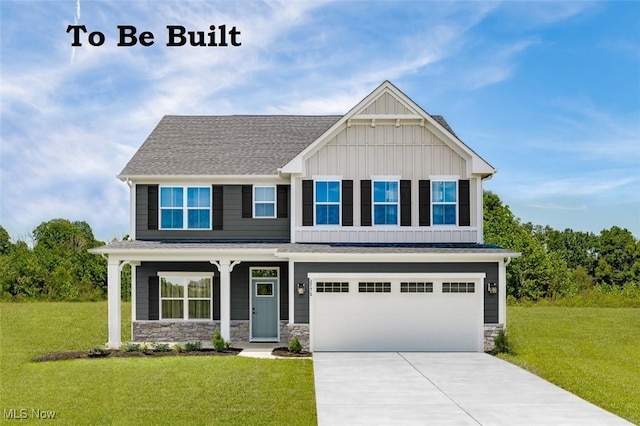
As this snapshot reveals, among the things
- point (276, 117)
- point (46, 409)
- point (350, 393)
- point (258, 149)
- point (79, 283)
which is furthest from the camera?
point (79, 283)

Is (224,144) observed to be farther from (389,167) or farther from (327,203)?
(389,167)

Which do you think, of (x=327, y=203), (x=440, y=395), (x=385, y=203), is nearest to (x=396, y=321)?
(x=385, y=203)

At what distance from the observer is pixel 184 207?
21.3 m

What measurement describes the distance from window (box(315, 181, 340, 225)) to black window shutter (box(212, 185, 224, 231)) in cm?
309

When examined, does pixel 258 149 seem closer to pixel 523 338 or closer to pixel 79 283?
pixel 523 338

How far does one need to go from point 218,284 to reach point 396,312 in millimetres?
5769

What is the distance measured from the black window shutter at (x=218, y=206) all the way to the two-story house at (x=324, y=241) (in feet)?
0.10

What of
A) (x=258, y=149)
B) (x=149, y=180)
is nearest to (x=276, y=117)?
(x=258, y=149)

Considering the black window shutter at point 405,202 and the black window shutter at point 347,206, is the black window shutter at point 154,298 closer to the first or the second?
the black window shutter at point 347,206

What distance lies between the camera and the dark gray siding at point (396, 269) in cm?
1875

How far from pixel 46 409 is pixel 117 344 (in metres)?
7.43

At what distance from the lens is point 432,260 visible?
1878cm

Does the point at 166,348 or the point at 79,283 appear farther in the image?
the point at 79,283

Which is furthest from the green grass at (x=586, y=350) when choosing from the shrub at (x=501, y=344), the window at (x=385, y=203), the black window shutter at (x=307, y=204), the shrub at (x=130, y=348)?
the shrub at (x=130, y=348)
